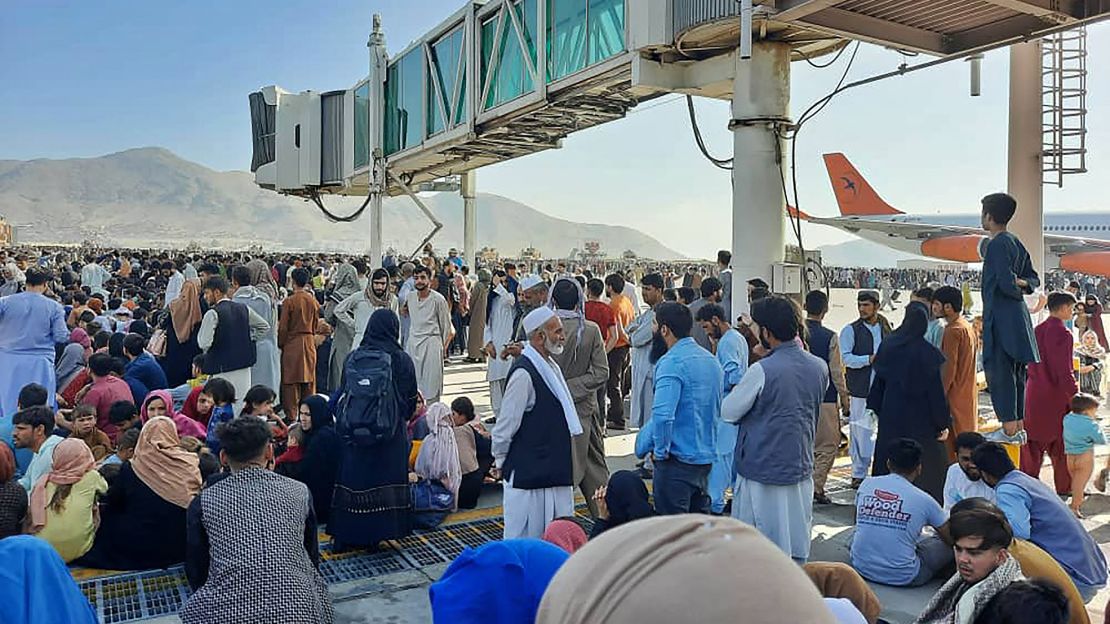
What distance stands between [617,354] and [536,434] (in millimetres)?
4612

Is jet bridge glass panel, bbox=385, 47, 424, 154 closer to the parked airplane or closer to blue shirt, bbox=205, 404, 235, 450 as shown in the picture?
blue shirt, bbox=205, 404, 235, 450

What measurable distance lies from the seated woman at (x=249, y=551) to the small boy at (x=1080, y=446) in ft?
18.1

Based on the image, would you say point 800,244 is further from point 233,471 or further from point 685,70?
point 233,471

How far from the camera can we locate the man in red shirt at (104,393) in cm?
632

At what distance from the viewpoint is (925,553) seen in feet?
16.1

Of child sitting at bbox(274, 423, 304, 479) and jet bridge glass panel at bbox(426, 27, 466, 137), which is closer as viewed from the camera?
child sitting at bbox(274, 423, 304, 479)

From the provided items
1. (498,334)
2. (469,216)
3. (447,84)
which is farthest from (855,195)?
(498,334)

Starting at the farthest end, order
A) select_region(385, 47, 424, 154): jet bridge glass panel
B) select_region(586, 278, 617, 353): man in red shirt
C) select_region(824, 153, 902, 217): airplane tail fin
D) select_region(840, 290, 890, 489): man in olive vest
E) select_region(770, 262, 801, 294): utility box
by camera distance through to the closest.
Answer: select_region(824, 153, 902, 217): airplane tail fin
select_region(385, 47, 424, 154): jet bridge glass panel
select_region(586, 278, 617, 353): man in red shirt
select_region(770, 262, 801, 294): utility box
select_region(840, 290, 890, 489): man in olive vest

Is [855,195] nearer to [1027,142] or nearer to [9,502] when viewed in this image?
[1027,142]

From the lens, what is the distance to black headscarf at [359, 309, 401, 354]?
17.3ft

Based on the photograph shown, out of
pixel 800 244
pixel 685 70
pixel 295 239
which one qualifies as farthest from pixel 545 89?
pixel 295 239

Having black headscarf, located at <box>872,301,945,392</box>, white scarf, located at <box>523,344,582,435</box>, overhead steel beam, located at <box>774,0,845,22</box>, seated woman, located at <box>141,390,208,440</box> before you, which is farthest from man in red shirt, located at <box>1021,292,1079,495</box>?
seated woman, located at <box>141,390,208,440</box>

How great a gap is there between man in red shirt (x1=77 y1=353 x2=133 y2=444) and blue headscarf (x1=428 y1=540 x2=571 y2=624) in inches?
192

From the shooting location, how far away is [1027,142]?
8.96m
